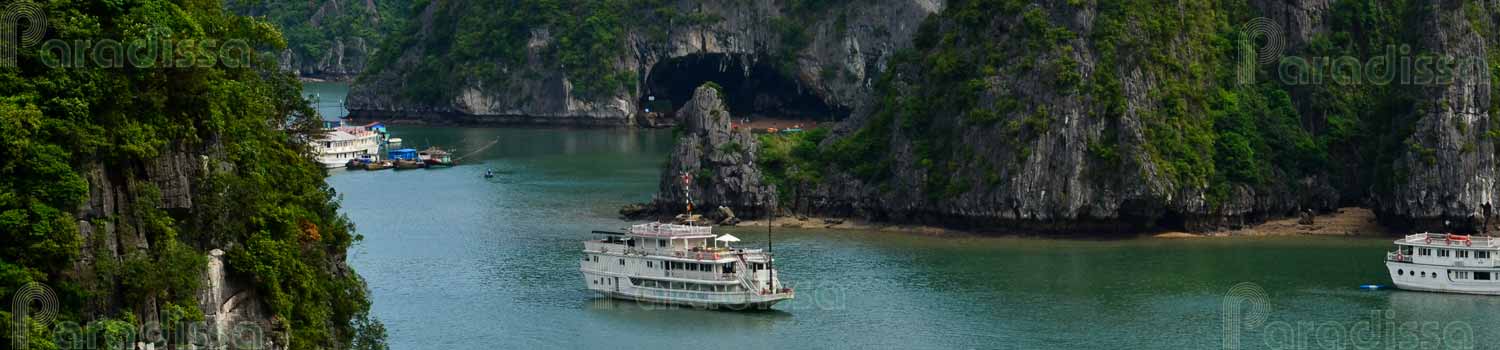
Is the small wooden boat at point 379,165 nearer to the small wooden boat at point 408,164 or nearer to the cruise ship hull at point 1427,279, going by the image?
the small wooden boat at point 408,164

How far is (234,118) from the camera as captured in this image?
2459 inches

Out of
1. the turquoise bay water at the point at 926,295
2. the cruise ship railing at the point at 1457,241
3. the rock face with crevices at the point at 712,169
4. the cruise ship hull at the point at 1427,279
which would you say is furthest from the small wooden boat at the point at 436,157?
the cruise ship hull at the point at 1427,279

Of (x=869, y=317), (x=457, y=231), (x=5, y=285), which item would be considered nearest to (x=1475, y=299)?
(x=869, y=317)

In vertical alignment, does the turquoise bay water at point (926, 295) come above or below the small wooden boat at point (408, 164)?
below

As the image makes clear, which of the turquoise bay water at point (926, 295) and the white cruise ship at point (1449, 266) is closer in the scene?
the turquoise bay water at point (926, 295)

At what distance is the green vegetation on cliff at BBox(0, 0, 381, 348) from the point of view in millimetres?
51969

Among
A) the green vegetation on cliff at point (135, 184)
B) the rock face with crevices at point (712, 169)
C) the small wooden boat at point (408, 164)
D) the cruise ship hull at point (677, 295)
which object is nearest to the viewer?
the green vegetation on cliff at point (135, 184)

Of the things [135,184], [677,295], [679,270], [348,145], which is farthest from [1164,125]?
[135,184]

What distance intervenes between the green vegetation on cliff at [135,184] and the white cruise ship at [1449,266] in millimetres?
47135

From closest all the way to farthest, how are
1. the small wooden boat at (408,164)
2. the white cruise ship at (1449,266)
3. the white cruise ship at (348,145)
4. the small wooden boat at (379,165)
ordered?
1. the white cruise ship at (1449,266)
2. the small wooden boat at (408,164)
3. the white cruise ship at (348,145)
4. the small wooden boat at (379,165)

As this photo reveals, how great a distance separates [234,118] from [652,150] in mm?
108351

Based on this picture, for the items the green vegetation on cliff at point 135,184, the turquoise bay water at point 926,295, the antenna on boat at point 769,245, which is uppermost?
the green vegetation on cliff at point 135,184

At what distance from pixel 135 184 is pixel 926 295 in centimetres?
4152

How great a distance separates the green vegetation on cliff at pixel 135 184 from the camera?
2046 inches
